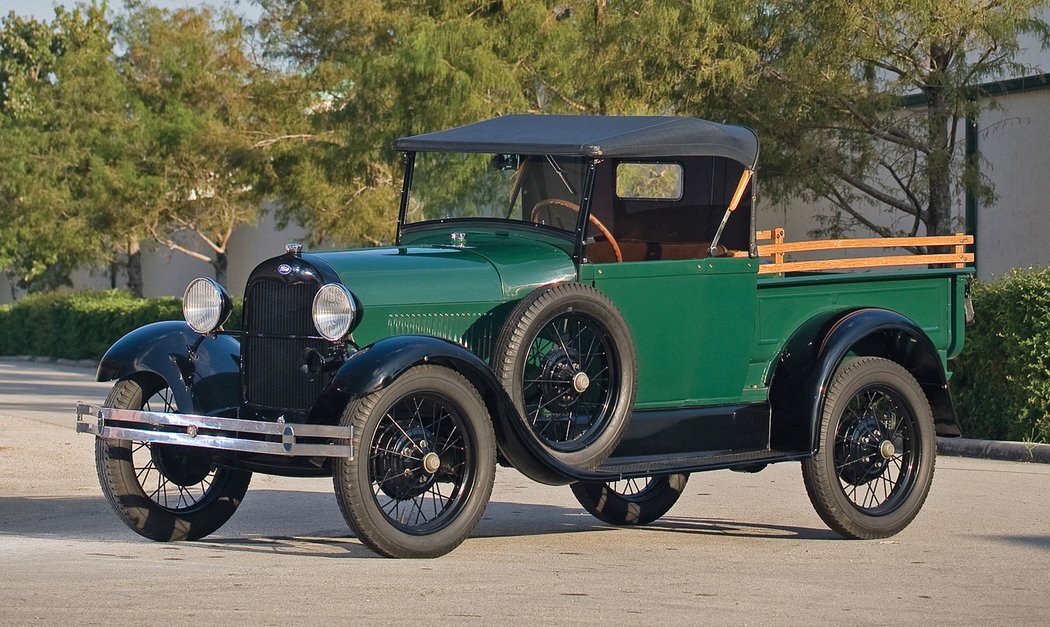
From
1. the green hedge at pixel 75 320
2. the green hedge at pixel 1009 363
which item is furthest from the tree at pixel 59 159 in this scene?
the green hedge at pixel 1009 363

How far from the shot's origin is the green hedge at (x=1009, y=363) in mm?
13086

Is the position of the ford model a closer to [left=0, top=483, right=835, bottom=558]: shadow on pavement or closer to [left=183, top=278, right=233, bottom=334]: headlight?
[left=183, top=278, right=233, bottom=334]: headlight

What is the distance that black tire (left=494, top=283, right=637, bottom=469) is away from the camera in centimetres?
729

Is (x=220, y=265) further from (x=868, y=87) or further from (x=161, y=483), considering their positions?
(x=161, y=483)

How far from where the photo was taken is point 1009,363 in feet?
43.5

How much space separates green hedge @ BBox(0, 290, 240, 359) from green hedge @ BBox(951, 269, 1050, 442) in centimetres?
1970

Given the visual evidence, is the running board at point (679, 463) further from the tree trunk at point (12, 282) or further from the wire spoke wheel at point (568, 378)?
the tree trunk at point (12, 282)

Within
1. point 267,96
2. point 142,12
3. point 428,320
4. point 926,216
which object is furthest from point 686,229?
point 142,12

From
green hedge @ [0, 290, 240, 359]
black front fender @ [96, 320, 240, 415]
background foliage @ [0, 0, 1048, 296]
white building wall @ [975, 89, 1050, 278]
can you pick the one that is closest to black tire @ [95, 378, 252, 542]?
black front fender @ [96, 320, 240, 415]

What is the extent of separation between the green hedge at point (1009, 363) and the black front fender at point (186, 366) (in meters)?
7.72

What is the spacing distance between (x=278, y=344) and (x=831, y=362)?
283 cm

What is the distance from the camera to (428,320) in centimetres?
738

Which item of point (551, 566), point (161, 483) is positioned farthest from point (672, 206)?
point (161, 483)

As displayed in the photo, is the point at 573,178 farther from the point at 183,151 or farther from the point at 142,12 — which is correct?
the point at 142,12
